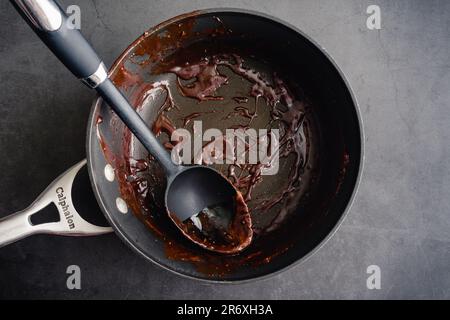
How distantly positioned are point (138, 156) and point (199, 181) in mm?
184

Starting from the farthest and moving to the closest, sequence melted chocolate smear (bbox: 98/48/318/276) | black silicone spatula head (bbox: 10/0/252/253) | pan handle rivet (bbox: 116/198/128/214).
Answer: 1. melted chocolate smear (bbox: 98/48/318/276)
2. pan handle rivet (bbox: 116/198/128/214)
3. black silicone spatula head (bbox: 10/0/252/253)

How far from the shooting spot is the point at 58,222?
0.98 m

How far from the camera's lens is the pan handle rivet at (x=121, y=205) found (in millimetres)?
969

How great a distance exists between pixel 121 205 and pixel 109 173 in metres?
0.08

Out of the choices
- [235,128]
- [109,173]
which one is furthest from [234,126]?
[109,173]

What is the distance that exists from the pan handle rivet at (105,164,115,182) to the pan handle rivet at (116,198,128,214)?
51 mm

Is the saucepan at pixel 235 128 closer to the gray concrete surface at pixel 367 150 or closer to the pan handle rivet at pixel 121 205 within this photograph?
the pan handle rivet at pixel 121 205

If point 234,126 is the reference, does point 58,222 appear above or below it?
below

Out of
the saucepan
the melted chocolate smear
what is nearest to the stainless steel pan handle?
the saucepan

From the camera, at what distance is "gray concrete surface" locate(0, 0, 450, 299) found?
1143mm

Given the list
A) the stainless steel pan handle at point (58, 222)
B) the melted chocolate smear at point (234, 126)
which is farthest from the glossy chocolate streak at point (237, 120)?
the stainless steel pan handle at point (58, 222)

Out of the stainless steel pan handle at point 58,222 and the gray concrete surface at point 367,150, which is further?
the gray concrete surface at point 367,150

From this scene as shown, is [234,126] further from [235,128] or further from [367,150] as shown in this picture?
[367,150]

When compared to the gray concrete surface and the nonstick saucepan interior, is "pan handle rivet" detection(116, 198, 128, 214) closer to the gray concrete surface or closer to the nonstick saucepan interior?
the nonstick saucepan interior
